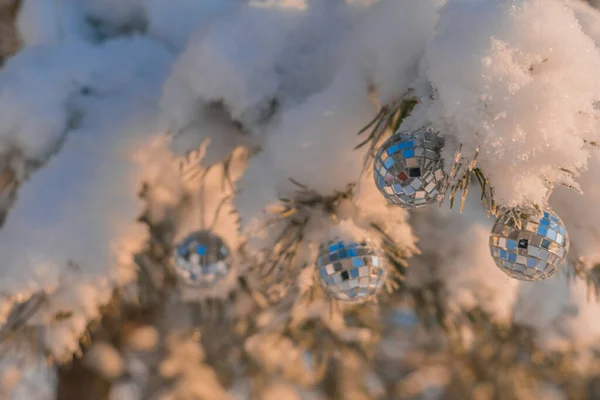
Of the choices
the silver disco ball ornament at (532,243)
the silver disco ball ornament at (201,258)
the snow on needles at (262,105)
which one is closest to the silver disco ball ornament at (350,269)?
the snow on needles at (262,105)

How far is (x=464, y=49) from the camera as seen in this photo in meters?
0.38

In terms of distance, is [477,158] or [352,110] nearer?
[477,158]

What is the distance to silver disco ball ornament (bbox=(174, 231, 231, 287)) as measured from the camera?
0.75 m

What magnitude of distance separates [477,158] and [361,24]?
0.77ft

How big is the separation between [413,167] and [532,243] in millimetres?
150

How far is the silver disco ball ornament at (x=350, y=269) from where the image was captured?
1.75 ft

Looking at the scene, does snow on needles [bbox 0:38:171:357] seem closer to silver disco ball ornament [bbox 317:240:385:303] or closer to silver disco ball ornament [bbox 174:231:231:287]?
silver disco ball ornament [bbox 174:231:231:287]

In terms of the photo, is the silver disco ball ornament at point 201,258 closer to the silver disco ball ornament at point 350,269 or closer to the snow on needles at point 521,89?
the silver disco ball ornament at point 350,269

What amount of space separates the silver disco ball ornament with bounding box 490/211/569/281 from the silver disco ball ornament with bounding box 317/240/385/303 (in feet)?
0.45

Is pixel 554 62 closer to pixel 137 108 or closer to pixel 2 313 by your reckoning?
pixel 137 108

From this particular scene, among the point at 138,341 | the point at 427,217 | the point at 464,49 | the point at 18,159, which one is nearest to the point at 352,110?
the point at 464,49

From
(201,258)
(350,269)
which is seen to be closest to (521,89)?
(350,269)

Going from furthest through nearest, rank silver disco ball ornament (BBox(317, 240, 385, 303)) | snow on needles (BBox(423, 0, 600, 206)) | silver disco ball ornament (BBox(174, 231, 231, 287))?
silver disco ball ornament (BBox(174, 231, 231, 287)) → silver disco ball ornament (BBox(317, 240, 385, 303)) → snow on needles (BBox(423, 0, 600, 206))

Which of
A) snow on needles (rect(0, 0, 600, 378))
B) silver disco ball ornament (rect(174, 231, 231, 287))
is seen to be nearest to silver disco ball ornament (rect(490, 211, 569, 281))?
snow on needles (rect(0, 0, 600, 378))
